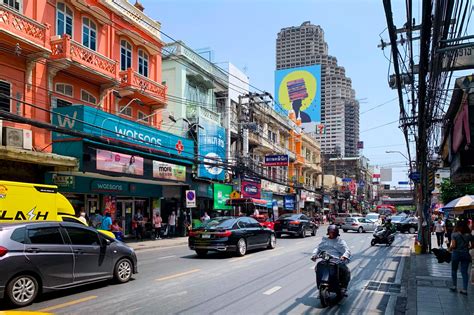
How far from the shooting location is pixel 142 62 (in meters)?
26.0

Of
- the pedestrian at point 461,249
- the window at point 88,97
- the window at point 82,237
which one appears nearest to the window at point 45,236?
the window at point 82,237

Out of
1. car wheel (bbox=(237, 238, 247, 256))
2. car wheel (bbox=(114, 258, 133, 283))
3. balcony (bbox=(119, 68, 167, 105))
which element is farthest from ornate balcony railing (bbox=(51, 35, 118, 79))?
car wheel (bbox=(114, 258, 133, 283))

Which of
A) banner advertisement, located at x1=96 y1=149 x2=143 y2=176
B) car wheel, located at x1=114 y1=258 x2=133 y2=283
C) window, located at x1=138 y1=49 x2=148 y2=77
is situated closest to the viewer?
A: car wheel, located at x1=114 y1=258 x2=133 y2=283

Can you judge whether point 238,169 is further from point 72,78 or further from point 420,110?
point 420,110

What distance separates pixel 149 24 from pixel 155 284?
18710 millimetres

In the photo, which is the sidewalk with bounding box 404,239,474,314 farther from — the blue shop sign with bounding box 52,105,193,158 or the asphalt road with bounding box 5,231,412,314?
the blue shop sign with bounding box 52,105,193,158

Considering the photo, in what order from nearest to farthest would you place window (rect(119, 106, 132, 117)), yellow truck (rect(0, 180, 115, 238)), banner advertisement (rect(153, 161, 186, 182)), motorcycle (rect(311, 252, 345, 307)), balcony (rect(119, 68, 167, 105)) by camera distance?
motorcycle (rect(311, 252, 345, 307)) → yellow truck (rect(0, 180, 115, 238)) → balcony (rect(119, 68, 167, 105)) → banner advertisement (rect(153, 161, 186, 182)) → window (rect(119, 106, 132, 117))

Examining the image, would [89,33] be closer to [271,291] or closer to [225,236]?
[225,236]

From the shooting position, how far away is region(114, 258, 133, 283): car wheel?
9.95m

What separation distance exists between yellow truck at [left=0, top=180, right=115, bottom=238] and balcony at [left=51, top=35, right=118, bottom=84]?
8282 mm

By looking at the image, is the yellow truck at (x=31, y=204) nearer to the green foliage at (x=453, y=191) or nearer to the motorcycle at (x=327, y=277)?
the motorcycle at (x=327, y=277)

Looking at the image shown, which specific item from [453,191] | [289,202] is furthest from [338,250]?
[289,202]

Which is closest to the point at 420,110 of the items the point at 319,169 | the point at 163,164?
the point at 163,164

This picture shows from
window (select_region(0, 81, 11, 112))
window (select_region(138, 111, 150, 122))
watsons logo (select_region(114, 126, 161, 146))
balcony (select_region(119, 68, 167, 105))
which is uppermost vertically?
balcony (select_region(119, 68, 167, 105))
